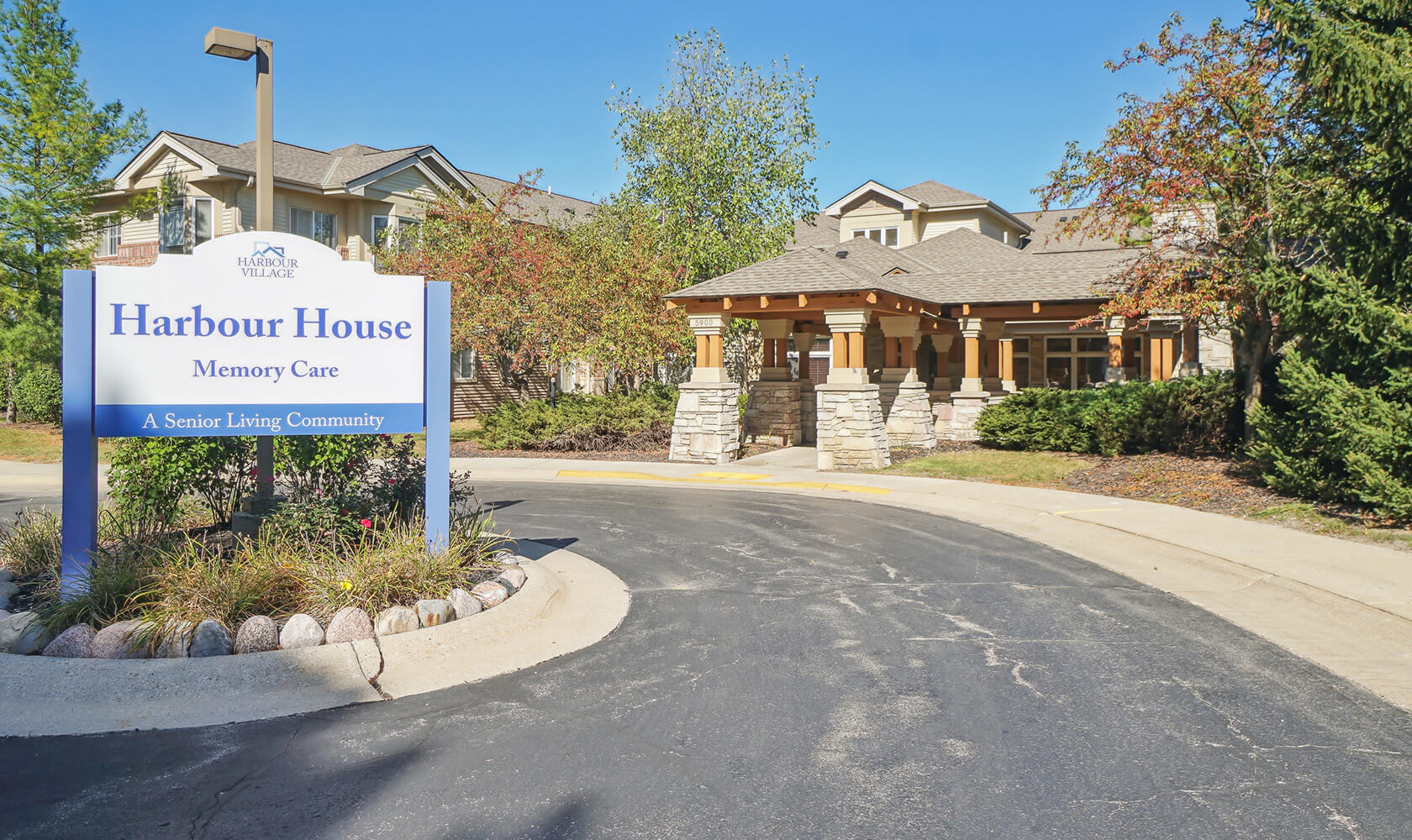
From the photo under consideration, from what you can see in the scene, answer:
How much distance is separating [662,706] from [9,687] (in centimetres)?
364

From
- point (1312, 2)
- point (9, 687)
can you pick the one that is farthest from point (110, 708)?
point (1312, 2)

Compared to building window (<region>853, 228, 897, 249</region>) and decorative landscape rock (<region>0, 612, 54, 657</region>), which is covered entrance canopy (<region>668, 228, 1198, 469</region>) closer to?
building window (<region>853, 228, 897, 249</region>)

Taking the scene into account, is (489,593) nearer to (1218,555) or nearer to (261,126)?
(261,126)

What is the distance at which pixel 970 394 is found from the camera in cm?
2370

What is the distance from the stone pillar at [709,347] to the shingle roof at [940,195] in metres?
16.6

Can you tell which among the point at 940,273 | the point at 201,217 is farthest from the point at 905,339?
the point at 201,217

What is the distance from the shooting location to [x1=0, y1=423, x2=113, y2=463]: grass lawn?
20.4 m

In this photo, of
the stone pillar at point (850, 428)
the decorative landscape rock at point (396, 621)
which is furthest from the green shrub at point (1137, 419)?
the decorative landscape rock at point (396, 621)

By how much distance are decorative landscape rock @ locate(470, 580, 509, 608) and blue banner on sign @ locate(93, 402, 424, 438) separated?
1.31 m

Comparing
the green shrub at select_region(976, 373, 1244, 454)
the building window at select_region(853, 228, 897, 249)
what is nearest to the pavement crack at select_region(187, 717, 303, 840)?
the green shrub at select_region(976, 373, 1244, 454)

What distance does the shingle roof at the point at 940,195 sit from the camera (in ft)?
111

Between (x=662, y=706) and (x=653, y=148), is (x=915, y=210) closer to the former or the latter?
(x=653, y=148)

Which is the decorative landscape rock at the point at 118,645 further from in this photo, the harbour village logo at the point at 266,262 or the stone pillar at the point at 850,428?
the stone pillar at the point at 850,428

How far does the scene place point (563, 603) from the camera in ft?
24.8
